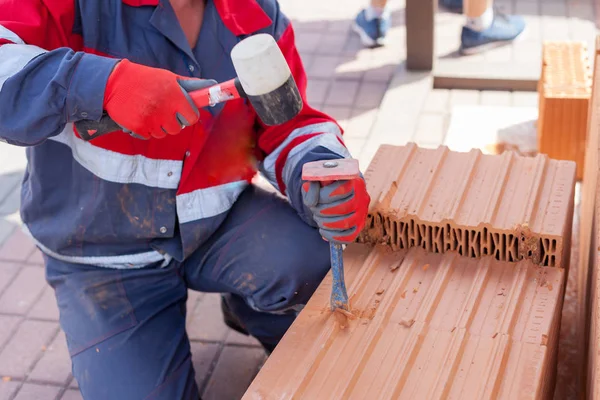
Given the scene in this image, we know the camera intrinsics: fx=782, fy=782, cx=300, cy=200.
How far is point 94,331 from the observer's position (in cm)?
260

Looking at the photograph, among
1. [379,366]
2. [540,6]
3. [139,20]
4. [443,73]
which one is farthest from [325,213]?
[540,6]

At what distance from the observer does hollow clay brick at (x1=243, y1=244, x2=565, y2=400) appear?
1.93 m

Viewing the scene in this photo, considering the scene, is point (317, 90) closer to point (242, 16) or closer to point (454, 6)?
point (454, 6)

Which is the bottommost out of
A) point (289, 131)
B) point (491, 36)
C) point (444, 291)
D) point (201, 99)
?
point (491, 36)

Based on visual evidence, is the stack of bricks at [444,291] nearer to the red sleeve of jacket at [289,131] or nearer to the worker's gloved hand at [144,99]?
the red sleeve of jacket at [289,131]

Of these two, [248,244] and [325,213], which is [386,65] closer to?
[248,244]

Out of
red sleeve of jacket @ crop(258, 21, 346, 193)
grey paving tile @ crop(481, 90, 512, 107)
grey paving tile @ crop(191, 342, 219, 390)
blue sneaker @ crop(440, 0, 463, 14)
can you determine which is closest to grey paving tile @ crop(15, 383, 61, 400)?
grey paving tile @ crop(191, 342, 219, 390)

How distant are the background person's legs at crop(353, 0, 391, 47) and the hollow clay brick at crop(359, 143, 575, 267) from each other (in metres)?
2.96

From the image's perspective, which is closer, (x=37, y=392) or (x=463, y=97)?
(x=37, y=392)

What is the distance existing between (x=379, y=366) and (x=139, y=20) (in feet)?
4.32

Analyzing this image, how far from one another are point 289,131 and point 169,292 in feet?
2.34

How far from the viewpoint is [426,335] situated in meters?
2.08

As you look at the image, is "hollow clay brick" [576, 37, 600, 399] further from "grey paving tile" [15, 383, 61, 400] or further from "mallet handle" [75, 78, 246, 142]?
"grey paving tile" [15, 383, 61, 400]

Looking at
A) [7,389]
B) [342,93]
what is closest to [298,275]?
[7,389]
